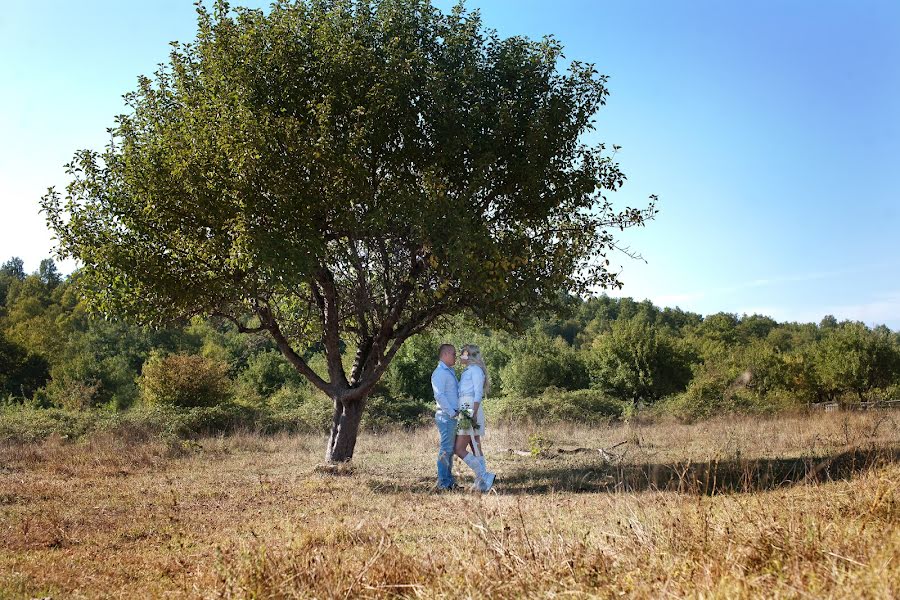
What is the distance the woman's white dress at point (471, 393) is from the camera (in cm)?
1209

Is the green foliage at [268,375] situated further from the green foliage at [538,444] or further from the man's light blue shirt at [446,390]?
the man's light blue shirt at [446,390]

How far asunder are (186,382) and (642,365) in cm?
2638

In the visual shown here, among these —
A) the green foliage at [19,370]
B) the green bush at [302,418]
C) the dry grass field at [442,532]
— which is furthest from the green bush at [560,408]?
the green foliage at [19,370]

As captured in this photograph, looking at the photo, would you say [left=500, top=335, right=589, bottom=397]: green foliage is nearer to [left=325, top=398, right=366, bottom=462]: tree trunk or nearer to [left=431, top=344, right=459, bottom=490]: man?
[left=325, top=398, right=366, bottom=462]: tree trunk

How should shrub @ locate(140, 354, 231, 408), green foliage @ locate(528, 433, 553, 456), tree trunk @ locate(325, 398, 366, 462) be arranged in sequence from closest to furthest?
tree trunk @ locate(325, 398, 366, 462)
green foliage @ locate(528, 433, 553, 456)
shrub @ locate(140, 354, 231, 408)

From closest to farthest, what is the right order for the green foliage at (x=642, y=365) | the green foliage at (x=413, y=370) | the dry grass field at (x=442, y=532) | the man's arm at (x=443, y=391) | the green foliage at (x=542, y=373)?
the dry grass field at (x=442, y=532), the man's arm at (x=443, y=391), the green foliage at (x=642, y=365), the green foliage at (x=542, y=373), the green foliage at (x=413, y=370)

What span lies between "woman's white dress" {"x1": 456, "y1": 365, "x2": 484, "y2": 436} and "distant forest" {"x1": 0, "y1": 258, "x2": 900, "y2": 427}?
7.11m

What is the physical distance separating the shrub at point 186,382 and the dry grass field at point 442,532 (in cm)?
1605

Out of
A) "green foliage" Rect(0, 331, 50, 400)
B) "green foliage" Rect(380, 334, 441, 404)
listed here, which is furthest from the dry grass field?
"green foliage" Rect(0, 331, 50, 400)

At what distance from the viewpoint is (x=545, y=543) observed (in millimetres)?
5934

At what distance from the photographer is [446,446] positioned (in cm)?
1253

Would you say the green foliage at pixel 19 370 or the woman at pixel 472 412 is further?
the green foliage at pixel 19 370

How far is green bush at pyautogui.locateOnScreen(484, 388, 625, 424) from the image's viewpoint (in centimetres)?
3152

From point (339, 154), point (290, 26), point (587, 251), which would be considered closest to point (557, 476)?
point (587, 251)
